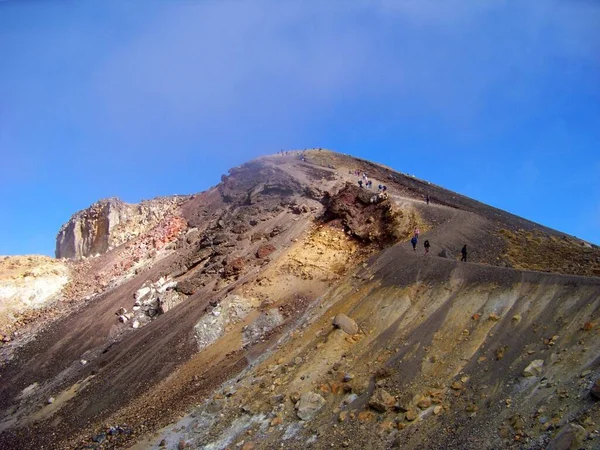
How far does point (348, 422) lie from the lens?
43.4 feet

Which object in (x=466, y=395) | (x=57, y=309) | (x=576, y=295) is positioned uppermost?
(x=57, y=309)

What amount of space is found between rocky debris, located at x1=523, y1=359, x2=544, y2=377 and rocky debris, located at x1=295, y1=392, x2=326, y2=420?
642cm

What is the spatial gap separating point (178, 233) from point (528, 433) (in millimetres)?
34161

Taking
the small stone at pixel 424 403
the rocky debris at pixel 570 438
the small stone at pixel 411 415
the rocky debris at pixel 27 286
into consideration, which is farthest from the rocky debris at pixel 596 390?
the rocky debris at pixel 27 286

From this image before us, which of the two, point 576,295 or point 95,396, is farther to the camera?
point 95,396

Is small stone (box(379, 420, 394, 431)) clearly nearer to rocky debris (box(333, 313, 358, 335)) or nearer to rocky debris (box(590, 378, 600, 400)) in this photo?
rocky debris (box(590, 378, 600, 400))

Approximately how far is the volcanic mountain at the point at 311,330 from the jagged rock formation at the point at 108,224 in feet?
11.3

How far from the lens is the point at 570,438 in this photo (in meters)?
8.84

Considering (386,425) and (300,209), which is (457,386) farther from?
(300,209)

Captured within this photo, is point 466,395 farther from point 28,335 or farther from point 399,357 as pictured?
point 28,335

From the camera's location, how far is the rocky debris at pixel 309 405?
1440 cm

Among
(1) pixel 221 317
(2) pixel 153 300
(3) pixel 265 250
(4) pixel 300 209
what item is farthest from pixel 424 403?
(2) pixel 153 300

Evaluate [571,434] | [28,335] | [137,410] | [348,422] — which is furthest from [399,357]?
[28,335]

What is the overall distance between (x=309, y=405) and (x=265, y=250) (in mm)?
14938
